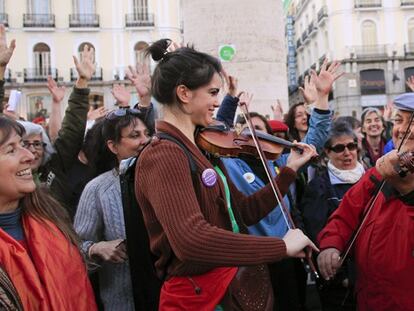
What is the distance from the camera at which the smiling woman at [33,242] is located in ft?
6.45

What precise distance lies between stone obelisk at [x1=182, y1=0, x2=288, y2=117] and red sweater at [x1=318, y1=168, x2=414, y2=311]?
6221 mm

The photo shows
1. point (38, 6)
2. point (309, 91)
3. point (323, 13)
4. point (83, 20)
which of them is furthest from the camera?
point (323, 13)

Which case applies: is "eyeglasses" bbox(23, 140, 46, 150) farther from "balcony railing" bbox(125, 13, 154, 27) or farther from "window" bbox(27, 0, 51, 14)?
"window" bbox(27, 0, 51, 14)

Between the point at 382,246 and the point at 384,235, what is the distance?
50 mm

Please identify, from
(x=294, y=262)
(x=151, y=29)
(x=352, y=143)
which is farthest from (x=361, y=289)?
(x=151, y=29)

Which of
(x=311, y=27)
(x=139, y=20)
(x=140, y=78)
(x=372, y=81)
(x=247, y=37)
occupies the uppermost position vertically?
(x=311, y=27)

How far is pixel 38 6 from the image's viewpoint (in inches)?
1331

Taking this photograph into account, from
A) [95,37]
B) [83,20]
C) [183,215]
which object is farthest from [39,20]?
[183,215]

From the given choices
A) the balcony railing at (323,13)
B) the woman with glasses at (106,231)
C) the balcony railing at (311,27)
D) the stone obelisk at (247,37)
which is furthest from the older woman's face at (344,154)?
the balcony railing at (311,27)

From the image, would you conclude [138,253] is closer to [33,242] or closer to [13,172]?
[33,242]

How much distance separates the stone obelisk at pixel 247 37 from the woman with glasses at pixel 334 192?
4.91 metres

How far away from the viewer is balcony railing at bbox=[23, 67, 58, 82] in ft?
108

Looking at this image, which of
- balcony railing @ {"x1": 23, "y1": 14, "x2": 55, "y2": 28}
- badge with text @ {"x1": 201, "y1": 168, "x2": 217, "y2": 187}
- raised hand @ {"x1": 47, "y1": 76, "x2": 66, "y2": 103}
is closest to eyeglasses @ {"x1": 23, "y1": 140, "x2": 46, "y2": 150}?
raised hand @ {"x1": 47, "y1": 76, "x2": 66, "y2": 103}

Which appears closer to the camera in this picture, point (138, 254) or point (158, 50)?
point (158, 50)
